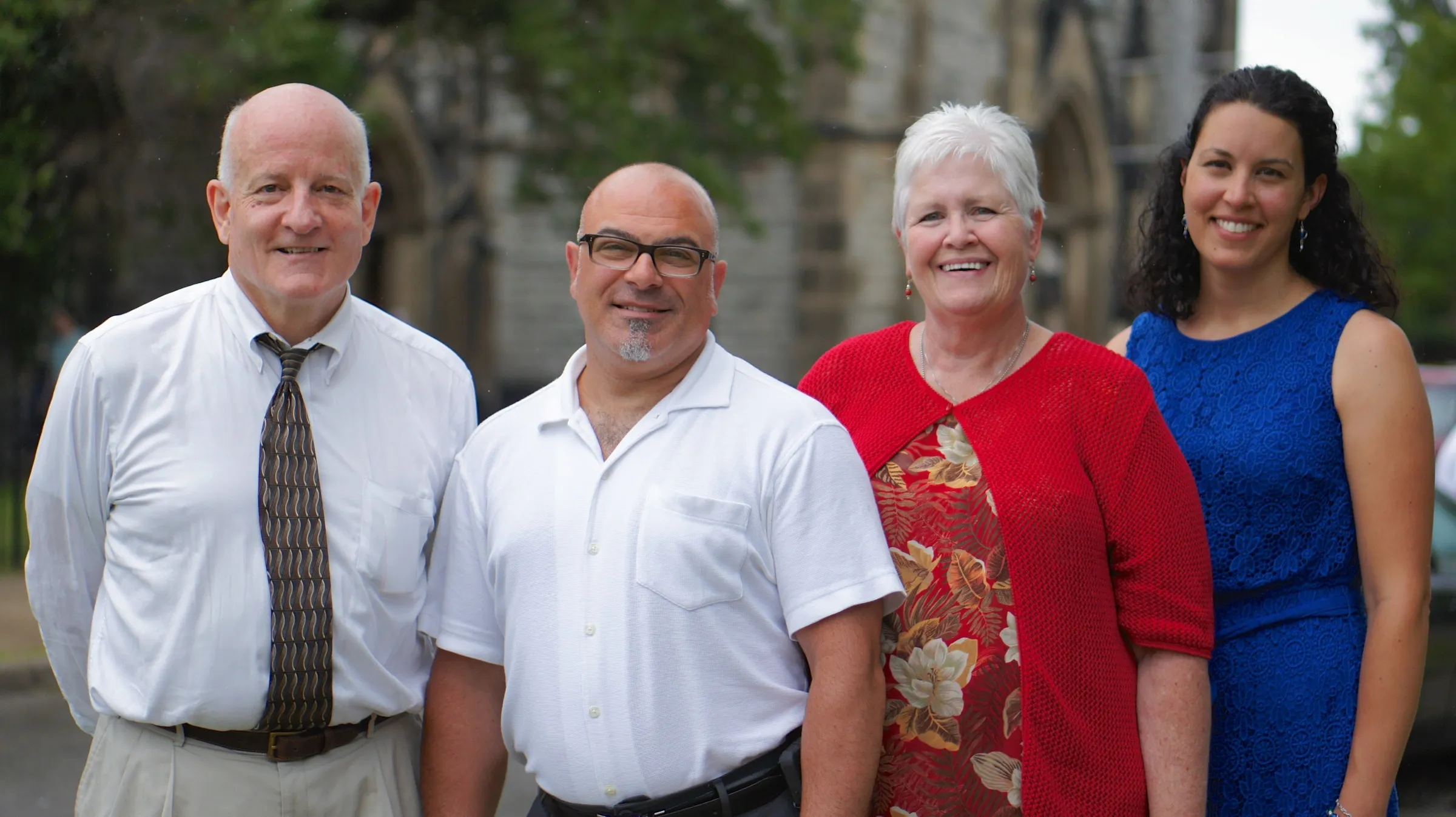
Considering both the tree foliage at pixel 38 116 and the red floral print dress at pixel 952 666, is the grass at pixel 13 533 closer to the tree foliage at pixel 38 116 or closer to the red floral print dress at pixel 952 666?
the tree foliage at pixel 38 116

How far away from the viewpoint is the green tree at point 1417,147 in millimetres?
26484

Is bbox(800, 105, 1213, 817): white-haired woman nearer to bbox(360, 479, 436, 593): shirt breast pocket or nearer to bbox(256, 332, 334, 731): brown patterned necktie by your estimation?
bbox(360, 479, 436, 593): shirt breast pocket

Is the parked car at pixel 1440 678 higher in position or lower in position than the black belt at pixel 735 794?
lower

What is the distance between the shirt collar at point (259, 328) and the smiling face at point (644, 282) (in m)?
0.52

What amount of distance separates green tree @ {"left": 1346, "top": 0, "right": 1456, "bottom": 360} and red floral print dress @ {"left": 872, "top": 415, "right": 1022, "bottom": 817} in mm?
23656

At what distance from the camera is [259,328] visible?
2795 mm

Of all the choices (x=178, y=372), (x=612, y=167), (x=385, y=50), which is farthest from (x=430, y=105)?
(x=178, y=372)

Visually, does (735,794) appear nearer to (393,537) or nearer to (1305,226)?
(393,537)

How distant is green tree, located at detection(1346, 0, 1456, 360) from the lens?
1043 inches

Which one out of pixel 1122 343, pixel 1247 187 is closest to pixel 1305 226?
pixel 1247 187

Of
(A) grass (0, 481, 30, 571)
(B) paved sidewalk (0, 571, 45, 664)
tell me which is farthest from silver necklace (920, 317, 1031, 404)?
(A) grass (0, 481, 30, 571)

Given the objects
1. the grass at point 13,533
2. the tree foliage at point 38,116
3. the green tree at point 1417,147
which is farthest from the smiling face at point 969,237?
the green tree at point 1417,147

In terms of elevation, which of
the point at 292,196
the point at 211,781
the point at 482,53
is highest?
the point at 482,53

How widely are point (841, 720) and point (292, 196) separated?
141cm
